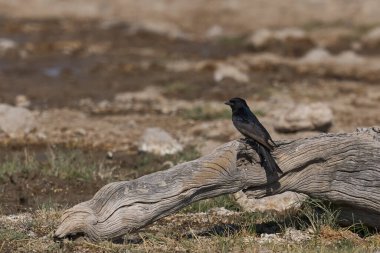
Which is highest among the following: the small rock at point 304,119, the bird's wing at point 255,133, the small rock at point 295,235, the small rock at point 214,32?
the bird's wing at point 255,133

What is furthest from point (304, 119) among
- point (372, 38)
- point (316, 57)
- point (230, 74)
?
point (372, 38)

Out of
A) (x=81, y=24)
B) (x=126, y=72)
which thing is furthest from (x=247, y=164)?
(x=81, y=24)

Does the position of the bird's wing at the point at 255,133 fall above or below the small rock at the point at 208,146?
above

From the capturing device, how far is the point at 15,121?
1212 cm

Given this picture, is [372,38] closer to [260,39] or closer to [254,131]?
[260,39]

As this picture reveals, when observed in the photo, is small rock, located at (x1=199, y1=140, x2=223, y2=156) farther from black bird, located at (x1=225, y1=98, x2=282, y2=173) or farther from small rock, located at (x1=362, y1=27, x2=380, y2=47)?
small rock, located at (x1=362, y1=27, x2=380, y2=47)

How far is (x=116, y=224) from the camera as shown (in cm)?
680

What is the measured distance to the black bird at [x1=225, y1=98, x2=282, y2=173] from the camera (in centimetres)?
679

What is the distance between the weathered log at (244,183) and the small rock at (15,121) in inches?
208

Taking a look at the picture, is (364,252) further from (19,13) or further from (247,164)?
(19,13)

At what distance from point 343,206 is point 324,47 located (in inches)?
498

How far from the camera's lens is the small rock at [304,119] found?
12.0 metres

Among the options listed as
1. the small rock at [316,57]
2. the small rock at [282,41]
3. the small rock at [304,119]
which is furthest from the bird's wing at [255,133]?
the small rock at [282,41]

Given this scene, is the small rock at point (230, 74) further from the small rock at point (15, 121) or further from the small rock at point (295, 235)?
the small rock at point (295, 235)
